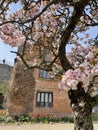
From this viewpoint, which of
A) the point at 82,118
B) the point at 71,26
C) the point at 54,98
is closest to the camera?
the point at 82,118

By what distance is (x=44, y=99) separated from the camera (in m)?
32.8

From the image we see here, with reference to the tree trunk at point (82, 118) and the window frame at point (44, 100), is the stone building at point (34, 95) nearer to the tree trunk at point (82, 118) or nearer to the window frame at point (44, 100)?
the window frame at point (44, 100)

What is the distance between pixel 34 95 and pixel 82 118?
25.9 meters

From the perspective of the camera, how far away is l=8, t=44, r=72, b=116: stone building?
30.1 metres

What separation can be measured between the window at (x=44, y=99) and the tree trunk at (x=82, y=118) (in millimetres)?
26281

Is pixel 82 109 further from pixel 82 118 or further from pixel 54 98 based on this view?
pixel 54 98

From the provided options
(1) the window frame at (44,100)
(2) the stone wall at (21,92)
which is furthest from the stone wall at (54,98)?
(2) the stone wall at (21,92)

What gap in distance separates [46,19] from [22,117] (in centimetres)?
1846

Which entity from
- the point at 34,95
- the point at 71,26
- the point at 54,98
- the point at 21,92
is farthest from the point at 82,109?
the point at 54,98

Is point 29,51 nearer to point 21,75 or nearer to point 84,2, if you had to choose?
point 84,2

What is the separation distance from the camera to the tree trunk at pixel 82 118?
228 inches

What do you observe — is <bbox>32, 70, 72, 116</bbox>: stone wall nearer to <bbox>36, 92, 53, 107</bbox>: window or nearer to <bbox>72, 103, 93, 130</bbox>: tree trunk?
<bbox>36, 92, 53, 107</bbox>: window

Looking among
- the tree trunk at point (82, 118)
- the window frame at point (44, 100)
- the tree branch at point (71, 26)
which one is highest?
the window frame at point (44, 100)

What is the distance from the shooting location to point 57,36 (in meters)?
9.07
